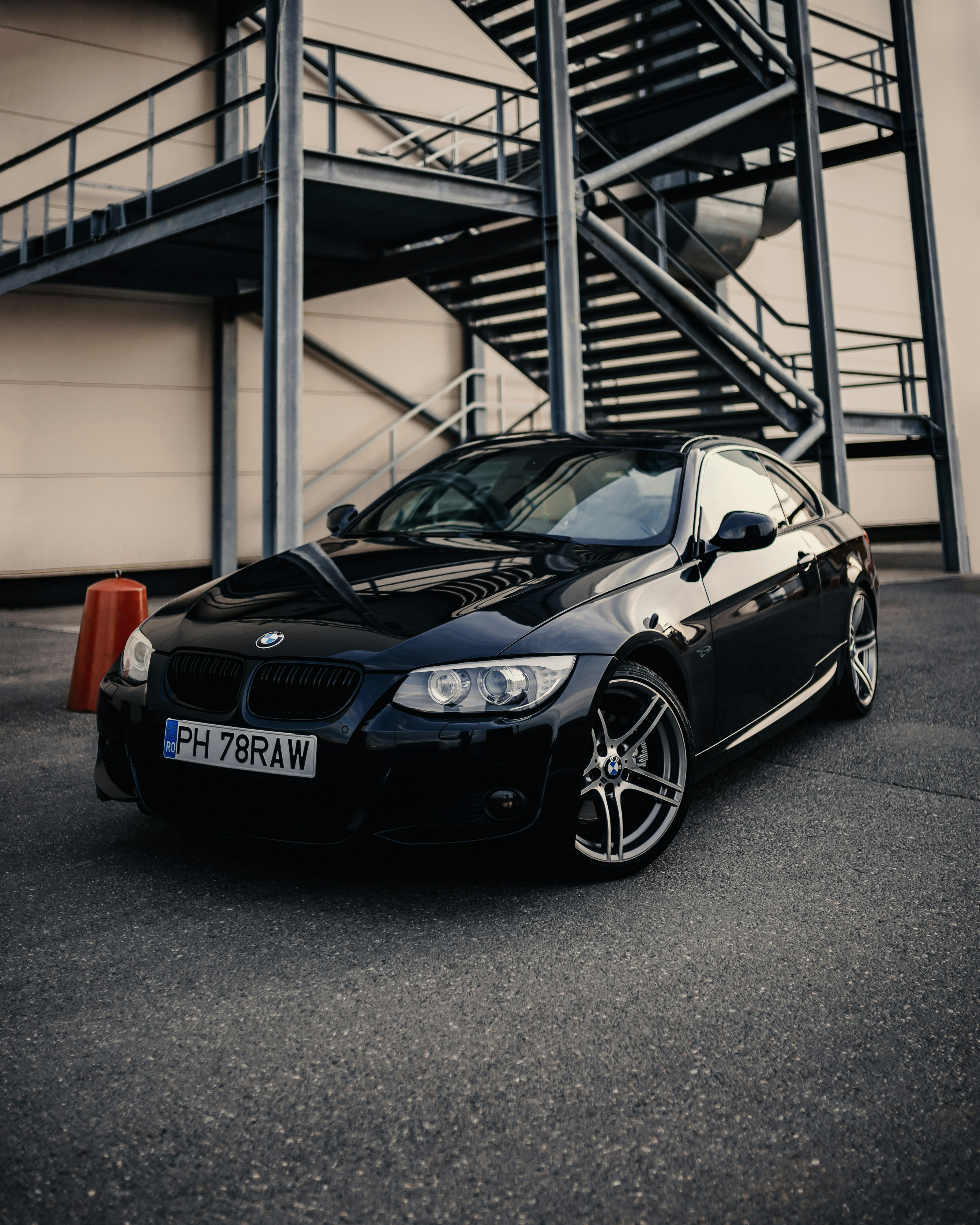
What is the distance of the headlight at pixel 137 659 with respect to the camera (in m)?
3.34

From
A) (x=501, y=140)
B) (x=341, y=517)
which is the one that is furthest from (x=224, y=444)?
(x=341, y=517)

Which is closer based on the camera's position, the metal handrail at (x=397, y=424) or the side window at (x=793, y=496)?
the side window at (x=793, y=496)

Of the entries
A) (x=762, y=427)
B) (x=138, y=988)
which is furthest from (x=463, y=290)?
(x=138, y=988)

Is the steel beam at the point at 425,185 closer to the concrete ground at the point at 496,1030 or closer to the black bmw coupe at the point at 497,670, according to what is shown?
the black bmw coupe at the point at 497,670

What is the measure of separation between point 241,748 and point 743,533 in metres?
1.96

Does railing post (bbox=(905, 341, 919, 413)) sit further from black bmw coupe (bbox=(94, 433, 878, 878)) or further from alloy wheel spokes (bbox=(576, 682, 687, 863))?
alloy wheel spokes (bbox=(576, 682, 687, 863))

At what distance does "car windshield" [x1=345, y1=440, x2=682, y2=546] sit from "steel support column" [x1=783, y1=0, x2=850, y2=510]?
301 inches

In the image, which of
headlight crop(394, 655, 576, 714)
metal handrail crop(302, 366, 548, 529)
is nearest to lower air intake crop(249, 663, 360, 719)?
headlight crop(394, 655, 576, 714)

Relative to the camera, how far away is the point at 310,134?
12.7 metres

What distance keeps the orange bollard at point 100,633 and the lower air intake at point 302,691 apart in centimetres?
303

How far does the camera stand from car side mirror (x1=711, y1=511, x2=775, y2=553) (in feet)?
12.5

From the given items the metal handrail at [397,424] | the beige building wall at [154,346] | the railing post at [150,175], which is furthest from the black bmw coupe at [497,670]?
the metal handrail at [397,424]

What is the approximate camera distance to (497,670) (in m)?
2.91

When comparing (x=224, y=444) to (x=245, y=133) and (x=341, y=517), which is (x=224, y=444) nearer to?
(x=245, y=133)
